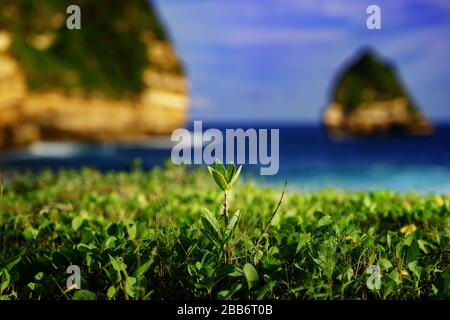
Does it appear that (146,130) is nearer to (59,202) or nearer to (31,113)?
(31,113)

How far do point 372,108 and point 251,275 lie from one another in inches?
5180

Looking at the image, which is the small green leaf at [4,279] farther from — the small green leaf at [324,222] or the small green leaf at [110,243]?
the small green leaf at [324,222]

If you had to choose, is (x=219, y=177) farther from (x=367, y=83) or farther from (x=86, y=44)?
(x=367, y=83)

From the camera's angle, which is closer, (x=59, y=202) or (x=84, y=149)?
(x=59, y=202)

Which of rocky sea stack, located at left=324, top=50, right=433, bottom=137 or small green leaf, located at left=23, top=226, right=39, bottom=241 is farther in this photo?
rocky sea stack, located at left=324, top=50, right=433, bottom=137

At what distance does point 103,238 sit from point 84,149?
61332mm

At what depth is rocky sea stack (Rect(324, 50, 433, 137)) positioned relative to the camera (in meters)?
126

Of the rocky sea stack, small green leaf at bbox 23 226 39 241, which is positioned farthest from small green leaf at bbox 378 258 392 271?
the rocky sea stack

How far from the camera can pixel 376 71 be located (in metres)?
143

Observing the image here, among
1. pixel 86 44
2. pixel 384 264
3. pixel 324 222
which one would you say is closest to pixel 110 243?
pixel 324 222

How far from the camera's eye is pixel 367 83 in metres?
138

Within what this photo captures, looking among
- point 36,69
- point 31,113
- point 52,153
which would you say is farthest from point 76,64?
point 52,153

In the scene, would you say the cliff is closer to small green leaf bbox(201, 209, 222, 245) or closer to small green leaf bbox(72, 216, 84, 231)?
small green leaf bbox(72, 216, 84, 231)
